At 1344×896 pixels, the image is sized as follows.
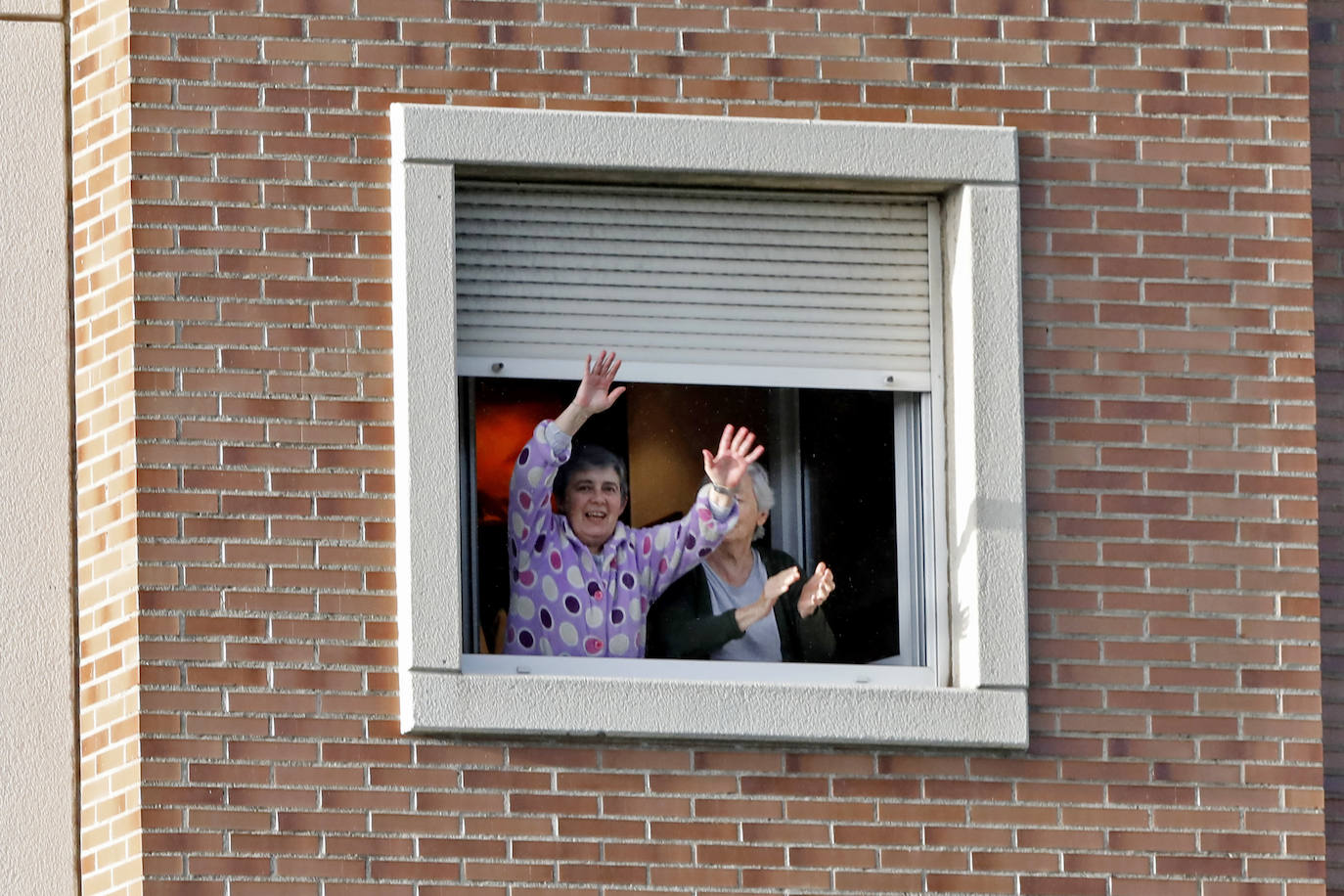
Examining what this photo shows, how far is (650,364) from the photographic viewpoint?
31.5 ft

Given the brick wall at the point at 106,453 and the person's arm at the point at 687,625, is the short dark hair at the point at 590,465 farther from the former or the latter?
the brick wall at the point at 106,453

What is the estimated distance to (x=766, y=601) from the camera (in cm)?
963

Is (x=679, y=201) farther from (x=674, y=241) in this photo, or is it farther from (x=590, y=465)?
(x=590, y=465)

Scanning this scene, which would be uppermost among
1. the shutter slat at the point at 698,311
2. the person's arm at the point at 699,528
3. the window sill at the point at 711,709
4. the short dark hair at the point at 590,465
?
the shutter slat at the point at 698,311

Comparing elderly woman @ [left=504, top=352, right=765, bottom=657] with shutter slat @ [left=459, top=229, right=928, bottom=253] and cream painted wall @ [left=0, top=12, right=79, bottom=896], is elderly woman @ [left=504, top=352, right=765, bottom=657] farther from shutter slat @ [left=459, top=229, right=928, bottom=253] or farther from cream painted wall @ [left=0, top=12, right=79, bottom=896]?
cream painted wall @ [left=0, top=12, right=79, bottom=896]

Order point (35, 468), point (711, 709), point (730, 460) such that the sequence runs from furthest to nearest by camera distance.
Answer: point (35, 468) → point (730, 460) → point (711, 709)

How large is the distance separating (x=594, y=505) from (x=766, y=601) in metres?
0.64

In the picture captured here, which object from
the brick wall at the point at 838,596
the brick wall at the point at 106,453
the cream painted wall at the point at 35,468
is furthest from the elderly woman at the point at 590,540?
the cream painted wall at the point at 35,468

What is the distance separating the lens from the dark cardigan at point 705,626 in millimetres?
9562

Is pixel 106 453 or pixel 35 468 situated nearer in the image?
pixel 106 453

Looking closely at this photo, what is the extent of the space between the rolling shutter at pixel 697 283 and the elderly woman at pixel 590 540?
207 mm

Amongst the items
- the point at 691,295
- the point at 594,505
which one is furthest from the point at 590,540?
the point at 691,295

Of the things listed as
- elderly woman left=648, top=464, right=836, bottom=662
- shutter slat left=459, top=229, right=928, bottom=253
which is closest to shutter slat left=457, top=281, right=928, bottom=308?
shutter slat left=459, top=229, right=928, bottom=253

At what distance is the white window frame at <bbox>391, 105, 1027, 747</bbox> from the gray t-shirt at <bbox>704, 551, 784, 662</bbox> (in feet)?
0.49
